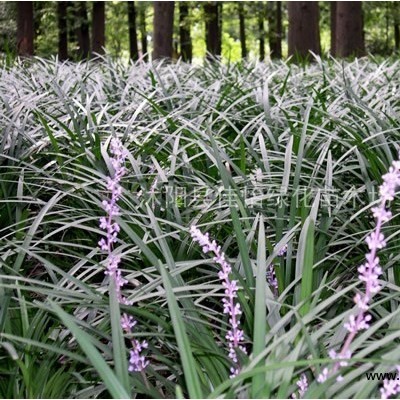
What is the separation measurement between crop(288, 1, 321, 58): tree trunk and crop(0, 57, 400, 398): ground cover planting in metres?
5.96

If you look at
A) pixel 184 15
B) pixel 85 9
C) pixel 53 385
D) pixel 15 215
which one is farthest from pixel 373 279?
pixel 184 15

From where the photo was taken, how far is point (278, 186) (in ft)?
6.91

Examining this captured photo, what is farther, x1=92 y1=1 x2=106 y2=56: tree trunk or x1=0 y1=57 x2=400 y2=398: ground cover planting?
x1=92 y1=1 x2=106 y2=56: tree trunk

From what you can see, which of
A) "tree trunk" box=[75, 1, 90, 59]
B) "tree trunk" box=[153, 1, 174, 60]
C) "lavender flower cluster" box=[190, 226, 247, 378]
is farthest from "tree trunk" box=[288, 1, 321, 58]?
"lavender flower cluster" box=[190, 226, 247, 378]

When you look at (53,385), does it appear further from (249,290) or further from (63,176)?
(63,176)

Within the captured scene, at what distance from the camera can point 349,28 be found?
9.41 meters

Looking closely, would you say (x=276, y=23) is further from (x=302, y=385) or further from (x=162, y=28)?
(x=302, y=385)

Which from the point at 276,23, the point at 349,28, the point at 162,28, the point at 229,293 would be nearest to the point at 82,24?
the point at 276,23

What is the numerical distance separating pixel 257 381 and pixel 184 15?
18089mm

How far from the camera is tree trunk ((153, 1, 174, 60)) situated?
33.4 feet

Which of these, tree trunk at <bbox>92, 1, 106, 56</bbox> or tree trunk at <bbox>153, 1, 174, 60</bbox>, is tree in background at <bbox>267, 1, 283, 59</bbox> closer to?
tree trunk at <bbox>92, 1, 106, 56</bbox>

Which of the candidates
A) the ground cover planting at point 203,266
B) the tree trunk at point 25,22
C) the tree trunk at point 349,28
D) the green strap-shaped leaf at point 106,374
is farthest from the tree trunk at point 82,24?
the green strap-shaped leaf at point 106,374

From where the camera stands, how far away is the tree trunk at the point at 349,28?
9.35 meters

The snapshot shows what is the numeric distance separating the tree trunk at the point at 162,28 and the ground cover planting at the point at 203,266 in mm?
6930
